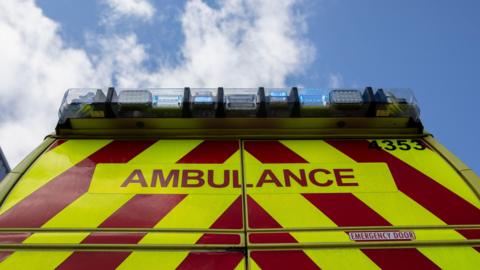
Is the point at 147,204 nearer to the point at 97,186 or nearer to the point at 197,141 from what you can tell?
the point at 97,186

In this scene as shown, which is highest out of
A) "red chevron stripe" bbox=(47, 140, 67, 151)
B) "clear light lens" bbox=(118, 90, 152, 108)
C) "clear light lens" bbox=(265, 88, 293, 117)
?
"clear light lens" bbox=(118, 90, 152, 108)

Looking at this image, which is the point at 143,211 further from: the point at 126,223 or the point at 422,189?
the point at 422,189

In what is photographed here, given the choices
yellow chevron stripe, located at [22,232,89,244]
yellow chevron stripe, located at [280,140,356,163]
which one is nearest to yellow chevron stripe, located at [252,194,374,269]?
yellow chevron stripe, located at [280,140,356,163]

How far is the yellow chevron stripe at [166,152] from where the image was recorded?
7.50 feet

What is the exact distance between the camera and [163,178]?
2154 millimetres

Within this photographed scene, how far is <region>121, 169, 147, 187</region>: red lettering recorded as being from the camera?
2111 millimetres

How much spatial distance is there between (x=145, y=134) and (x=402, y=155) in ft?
4.23

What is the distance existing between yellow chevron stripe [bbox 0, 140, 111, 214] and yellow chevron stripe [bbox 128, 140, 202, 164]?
24 cm

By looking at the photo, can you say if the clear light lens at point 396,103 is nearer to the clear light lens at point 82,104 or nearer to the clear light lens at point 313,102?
the clear light lens at point 313,102

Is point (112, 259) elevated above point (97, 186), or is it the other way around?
point (97, 186)

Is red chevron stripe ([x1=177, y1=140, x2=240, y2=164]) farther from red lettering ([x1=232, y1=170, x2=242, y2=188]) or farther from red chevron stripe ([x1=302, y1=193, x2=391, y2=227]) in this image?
red chevron stripe ([x1=302, y1=193, x2=391, y2=227])

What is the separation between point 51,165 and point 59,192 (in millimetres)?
225

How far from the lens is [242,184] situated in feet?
6.87

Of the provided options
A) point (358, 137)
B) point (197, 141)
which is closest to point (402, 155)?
point (358, 137)
